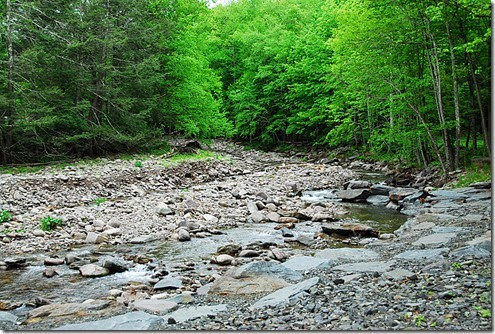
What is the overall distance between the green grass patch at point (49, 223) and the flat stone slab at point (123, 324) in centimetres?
565

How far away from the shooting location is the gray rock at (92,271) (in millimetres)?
6773

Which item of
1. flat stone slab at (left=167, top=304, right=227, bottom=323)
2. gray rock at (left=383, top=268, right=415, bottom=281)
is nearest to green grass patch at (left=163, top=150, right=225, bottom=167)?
flat stone slab at (left=167, top=304, right=227, bottom=323)

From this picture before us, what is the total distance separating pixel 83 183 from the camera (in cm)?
1370

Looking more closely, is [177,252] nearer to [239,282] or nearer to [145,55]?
[239,282]

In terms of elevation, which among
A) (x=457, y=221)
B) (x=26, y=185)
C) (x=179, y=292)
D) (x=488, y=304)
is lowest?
(x=457, y=221)

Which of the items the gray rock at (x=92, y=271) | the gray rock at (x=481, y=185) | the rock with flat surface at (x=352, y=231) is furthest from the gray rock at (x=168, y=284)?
the gray rock at (x=481, y=185)

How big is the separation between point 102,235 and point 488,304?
769cm

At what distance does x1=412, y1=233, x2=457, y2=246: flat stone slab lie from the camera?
6529 millimetres

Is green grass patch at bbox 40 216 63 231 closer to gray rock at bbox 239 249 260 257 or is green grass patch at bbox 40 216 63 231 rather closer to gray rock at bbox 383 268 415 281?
gray rock at bbox 239 249 260 257

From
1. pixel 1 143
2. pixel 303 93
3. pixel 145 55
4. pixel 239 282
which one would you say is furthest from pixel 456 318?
pixel 303 93

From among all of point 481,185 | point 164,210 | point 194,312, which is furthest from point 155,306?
point 481,185

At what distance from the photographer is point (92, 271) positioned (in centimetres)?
683

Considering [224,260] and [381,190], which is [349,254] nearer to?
[224,260]

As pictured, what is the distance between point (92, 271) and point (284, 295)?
12.2 feet
